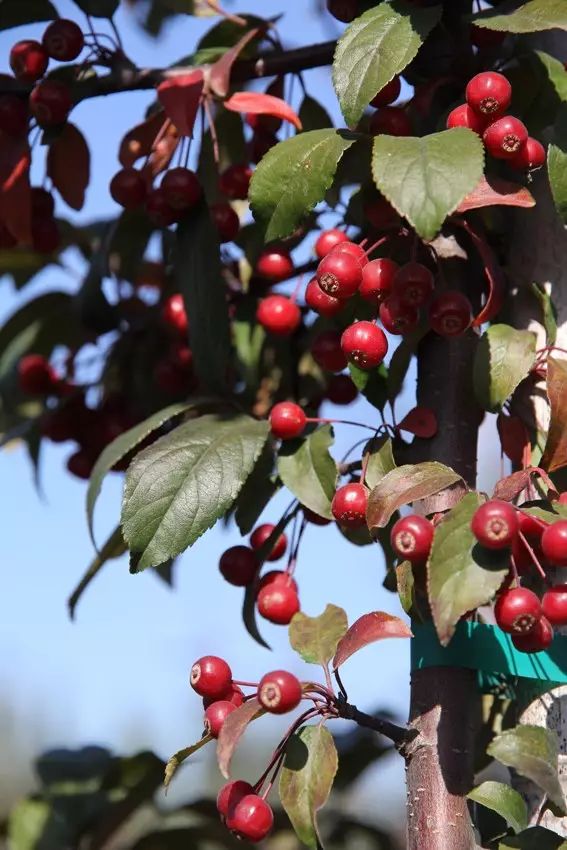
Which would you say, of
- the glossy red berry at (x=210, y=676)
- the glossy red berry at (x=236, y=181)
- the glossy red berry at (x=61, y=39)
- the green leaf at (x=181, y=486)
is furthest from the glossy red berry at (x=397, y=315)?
the glossy red berry at (x=61, y=39)

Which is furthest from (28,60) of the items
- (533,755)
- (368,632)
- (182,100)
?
(533,755)

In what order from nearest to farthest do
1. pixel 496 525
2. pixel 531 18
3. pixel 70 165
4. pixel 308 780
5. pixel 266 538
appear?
pixel 496 525, pixel 308 780, pixel 531 18, pixel 266 538, pixel 70 165

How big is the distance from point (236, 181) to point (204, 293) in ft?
0.62

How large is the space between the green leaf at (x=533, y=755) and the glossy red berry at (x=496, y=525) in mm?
164

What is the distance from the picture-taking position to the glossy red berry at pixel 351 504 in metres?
1.02

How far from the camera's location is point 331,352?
1183mm

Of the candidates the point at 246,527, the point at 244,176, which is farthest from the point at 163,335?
the point at 246,527

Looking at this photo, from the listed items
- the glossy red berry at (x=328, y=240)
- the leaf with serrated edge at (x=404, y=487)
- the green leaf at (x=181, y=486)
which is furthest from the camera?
the glossy red berry at (x=328, y=240)

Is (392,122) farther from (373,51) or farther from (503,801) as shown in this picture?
(503,801)

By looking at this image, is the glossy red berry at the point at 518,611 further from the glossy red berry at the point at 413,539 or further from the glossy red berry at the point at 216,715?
the glossy red berry at the point at 216,715

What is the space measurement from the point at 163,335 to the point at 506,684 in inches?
29.5

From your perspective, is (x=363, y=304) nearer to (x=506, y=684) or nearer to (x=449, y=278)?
(x=449, y=278)

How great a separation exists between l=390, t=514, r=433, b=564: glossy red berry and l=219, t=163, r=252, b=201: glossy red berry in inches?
23.8

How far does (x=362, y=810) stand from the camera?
1599 millimetres
